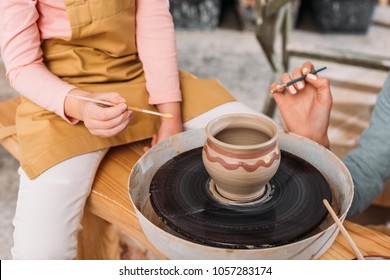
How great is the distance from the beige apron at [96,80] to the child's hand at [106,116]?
6 cm

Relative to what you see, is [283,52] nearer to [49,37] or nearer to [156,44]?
[156,44]

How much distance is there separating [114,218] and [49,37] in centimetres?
46

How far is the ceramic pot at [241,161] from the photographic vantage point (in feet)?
2.44

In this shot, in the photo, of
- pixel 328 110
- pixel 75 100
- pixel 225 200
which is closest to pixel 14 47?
pixel 75 100

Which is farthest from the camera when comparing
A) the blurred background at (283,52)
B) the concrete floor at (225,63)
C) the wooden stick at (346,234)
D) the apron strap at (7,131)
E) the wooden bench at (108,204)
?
the concrete floor at (225,63)

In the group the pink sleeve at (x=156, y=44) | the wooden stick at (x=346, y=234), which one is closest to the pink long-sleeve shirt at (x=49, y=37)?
the pink sleeve at (x=156, y=44)

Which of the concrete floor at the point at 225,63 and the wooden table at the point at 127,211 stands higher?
the wooden table at the point at 127,211

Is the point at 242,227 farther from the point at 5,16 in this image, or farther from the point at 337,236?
the point at 5,16

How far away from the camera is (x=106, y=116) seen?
35.5 inches

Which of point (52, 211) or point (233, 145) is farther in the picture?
point (52, 211)

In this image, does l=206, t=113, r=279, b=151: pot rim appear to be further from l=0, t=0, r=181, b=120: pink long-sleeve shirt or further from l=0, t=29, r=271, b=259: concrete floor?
l=0, t=29, r=271, b=259: concrete floor

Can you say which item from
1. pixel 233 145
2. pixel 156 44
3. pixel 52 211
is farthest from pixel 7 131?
pixel 233 145

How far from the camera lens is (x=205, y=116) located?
1.13 m

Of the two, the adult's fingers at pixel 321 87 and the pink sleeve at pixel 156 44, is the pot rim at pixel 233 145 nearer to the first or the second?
the adult's fingers at pixel 321 87
